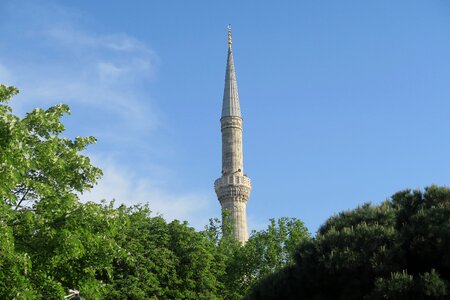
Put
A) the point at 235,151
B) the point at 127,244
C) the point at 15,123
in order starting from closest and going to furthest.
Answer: the point at 15,123
the point at 127,244
the point at 235,151

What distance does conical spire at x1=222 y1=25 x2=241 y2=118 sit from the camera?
70.6m

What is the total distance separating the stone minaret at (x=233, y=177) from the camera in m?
66.4

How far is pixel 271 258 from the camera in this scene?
153 ft

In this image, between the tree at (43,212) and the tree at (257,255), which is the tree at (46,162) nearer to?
the tree at (43,212)

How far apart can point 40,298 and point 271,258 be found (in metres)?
25.4

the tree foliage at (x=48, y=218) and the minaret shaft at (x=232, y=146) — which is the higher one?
the minaret shaft at (x=232, y=146)

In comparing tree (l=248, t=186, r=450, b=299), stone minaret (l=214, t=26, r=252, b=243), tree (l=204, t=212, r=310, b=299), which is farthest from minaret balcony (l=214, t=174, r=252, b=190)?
tree (l=248, t=186, r=450, b=299)

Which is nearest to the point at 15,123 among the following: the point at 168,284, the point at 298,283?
the point at 298,283

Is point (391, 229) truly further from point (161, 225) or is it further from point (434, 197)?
point (161, 225)

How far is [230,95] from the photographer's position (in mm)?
72125

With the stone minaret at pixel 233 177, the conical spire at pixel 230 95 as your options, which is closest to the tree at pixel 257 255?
the stone minaret at pixel 233 177

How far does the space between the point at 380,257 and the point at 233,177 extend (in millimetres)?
41061

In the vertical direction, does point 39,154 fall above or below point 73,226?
above

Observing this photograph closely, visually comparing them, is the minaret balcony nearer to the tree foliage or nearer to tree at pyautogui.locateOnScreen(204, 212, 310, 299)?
tree at pyautogui.locateOnScreen(204, 212, 310, 299)
